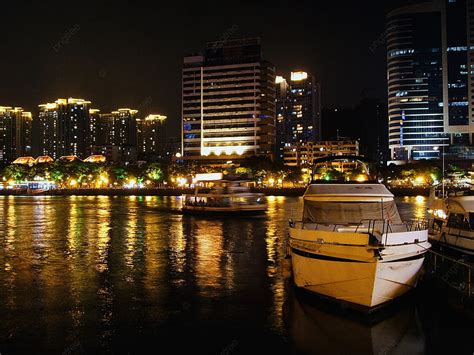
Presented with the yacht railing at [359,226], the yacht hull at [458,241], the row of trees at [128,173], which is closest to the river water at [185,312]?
the yacht railing at [359,226]

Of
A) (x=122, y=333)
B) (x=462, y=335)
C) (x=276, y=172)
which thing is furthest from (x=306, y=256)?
(x=276, y=172)

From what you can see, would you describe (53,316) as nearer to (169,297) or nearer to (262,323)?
(169,297)

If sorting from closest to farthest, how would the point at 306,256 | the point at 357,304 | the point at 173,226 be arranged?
the point at 357,304
the point at 306,256
the point at 173,226

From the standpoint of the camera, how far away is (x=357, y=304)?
1641cm

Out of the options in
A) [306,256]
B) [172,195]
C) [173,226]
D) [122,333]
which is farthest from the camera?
[172,195]

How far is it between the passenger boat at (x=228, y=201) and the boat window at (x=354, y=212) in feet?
128

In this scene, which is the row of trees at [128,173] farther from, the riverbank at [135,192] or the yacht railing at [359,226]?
the yacht railing at [359,226]

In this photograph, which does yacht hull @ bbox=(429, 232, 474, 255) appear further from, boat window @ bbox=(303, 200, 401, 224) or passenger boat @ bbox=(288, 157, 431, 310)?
boat window @ bbox=(303, 200, 401, 224)

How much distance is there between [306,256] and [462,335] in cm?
528

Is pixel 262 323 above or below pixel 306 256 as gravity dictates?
below

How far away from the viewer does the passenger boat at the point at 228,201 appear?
→ 59312mm

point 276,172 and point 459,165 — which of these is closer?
point 276,172

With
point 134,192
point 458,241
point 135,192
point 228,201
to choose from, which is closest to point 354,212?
point 458,241

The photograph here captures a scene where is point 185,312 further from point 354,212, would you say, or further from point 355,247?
point 354,212
